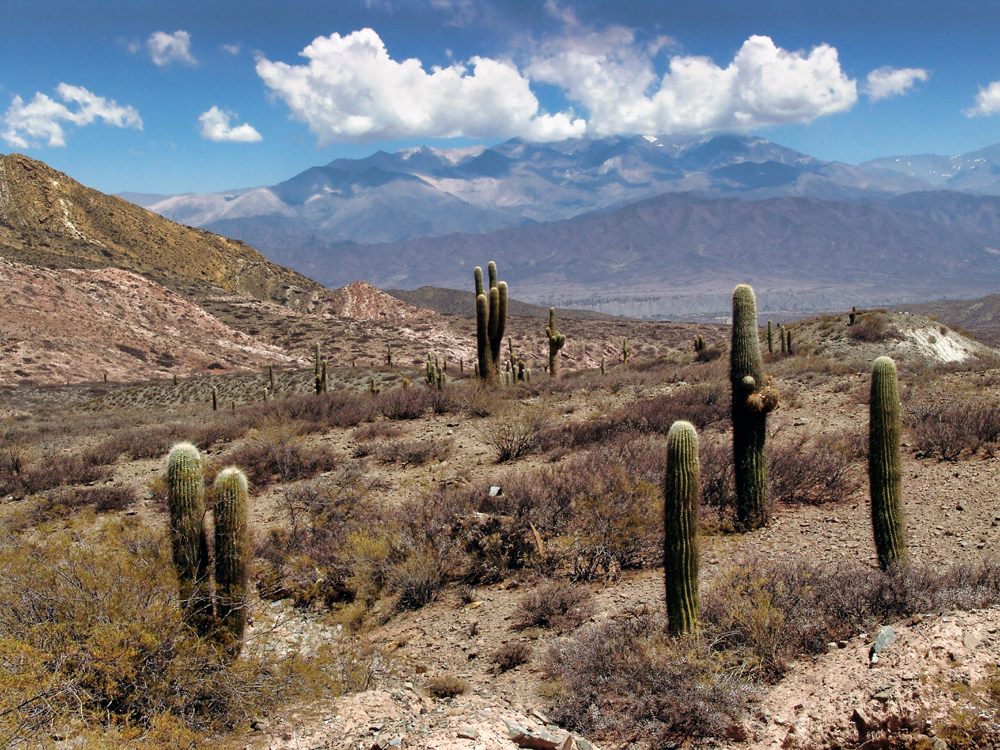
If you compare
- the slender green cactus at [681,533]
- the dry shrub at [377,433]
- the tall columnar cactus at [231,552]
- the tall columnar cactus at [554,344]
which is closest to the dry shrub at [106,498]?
the dry shrub at [377,433]

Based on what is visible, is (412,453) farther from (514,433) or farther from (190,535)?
(190,535)

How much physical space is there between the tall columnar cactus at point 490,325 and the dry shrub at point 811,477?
1113 centimetres

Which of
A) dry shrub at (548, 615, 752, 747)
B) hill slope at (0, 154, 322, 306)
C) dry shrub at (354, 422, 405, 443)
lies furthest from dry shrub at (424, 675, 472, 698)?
hill slope at (0, 154, 322, 306)

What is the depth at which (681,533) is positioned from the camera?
555cm

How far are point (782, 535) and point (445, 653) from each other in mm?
4423

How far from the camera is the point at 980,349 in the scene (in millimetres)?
28766

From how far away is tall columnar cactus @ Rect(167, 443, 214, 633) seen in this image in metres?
5.36

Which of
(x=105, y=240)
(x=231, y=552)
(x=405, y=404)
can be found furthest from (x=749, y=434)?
(x=105, y=240)

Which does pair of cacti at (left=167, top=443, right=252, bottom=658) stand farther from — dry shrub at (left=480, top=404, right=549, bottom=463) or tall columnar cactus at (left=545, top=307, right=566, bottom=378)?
tall columnar cactus at (left=545, top=307, right=566, bottom=378)

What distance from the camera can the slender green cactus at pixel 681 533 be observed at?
5.41 m

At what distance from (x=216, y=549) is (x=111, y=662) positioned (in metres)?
1.45

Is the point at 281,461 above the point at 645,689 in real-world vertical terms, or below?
above

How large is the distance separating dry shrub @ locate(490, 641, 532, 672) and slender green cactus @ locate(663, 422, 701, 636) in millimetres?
1386

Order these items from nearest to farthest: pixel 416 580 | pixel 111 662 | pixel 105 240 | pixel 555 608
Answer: pixel 111 662
pixel 555 608
pixel 416 580
pixel 105 240
